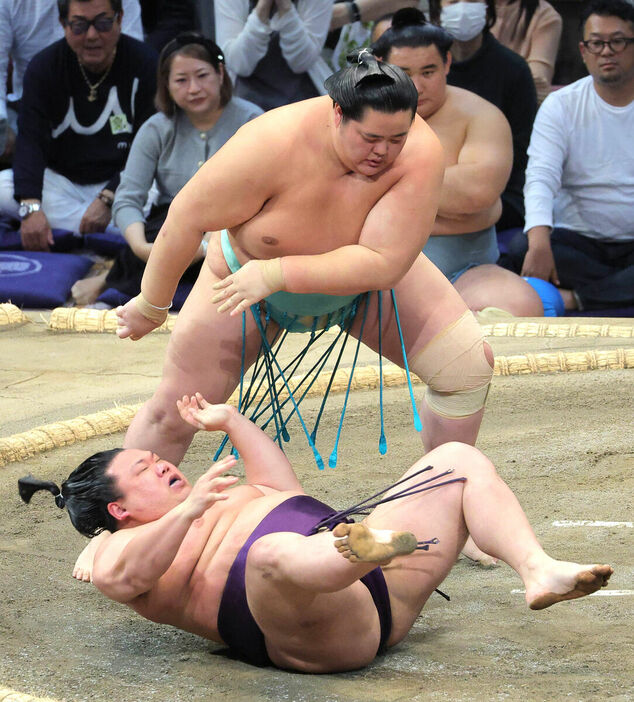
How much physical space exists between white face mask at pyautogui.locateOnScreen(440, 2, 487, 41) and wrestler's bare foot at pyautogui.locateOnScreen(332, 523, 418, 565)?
2781mm

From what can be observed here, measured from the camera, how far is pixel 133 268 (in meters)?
3.98

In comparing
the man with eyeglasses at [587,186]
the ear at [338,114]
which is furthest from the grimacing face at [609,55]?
the ear at [338,114]

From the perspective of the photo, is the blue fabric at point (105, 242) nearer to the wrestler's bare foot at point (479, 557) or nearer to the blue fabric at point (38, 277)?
the blue fabric at point (38, 277)

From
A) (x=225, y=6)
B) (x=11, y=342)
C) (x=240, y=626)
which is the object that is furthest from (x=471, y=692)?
(x=225, y=6)

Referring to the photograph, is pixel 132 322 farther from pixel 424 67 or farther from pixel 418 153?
pixel 424 67

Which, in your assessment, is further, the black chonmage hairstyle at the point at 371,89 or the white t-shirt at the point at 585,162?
the white t-shirt at the point at 585,162

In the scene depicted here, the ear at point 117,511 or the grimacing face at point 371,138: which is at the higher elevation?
the grimacing face at point 371,138

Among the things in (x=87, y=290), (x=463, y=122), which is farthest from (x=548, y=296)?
(x=87, y=290)

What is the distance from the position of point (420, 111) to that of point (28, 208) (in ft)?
5.65

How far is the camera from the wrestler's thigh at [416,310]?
79.1 inches

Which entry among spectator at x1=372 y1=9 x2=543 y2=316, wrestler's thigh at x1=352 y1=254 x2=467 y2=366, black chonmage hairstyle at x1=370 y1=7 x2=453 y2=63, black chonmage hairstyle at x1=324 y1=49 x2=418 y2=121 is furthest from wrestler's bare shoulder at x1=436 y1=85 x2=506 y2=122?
black chonmage hairstyle at x1=324 y1=49 x2=418 y2=121

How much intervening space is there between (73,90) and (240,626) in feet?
10.00

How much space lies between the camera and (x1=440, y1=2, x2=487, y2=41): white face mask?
3.85m

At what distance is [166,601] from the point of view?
1.71 meters
